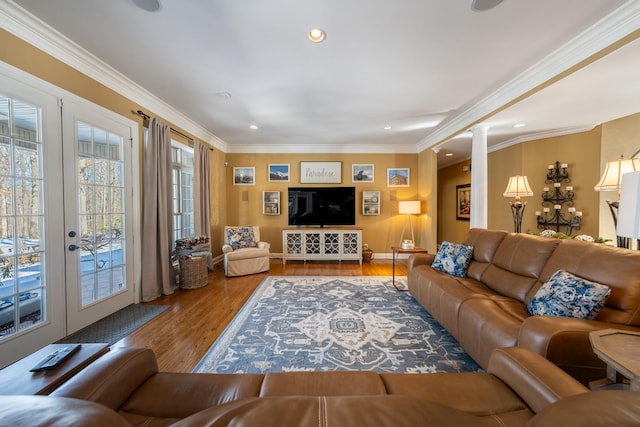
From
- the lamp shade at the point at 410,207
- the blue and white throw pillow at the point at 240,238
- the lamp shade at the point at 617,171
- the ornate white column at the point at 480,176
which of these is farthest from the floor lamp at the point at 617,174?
the blue and white throw pillow at the point at 240,238

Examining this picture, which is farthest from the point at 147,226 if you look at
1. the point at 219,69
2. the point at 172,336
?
the point at 219,69

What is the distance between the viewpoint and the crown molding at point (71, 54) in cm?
184

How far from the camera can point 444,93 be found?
3105mm

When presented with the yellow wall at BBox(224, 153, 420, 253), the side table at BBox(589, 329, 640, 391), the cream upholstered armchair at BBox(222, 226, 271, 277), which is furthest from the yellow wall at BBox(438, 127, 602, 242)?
the cream upholstered armchair at BBox(222, 226, 271, 277)

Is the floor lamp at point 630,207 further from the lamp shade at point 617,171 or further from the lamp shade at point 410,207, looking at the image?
the lamp shade at point 410,207

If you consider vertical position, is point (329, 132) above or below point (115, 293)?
above

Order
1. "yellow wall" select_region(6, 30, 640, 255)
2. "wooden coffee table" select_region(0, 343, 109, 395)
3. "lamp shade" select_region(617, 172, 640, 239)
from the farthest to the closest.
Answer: "yellow wall" select_region(6, 30, 640, 255), "lamp shade" select_region(617, 172, 640, 239), "wooden coffee table" select_region(0, 343, 109, 395)

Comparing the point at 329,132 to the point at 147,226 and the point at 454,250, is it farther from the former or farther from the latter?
the point at 147,226

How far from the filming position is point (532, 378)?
3.01 ft

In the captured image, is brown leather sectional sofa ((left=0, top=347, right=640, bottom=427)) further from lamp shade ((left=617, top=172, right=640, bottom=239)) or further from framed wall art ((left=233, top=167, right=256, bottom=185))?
framed wall art ((left=233, top=167, right=256, bottom=185))

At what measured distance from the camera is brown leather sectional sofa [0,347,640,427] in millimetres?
483

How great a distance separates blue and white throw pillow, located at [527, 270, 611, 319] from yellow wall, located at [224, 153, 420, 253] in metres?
3.95

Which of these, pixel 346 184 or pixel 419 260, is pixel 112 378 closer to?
pixel 419 260

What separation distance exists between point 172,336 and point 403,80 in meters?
3.70
